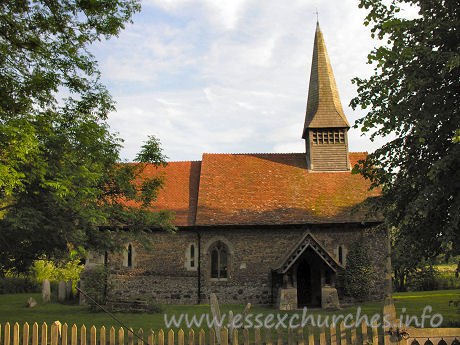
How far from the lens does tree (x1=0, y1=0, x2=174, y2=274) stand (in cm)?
816

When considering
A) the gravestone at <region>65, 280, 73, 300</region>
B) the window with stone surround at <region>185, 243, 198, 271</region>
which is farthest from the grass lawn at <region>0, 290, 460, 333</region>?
the window with stone surround at <region>185, 243, 198, 271</region>

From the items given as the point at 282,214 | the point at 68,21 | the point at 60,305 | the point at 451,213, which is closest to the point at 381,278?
the point at 282,214

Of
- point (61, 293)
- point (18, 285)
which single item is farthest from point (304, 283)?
point (18, 285)

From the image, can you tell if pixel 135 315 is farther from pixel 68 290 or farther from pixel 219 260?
pixel 68 290

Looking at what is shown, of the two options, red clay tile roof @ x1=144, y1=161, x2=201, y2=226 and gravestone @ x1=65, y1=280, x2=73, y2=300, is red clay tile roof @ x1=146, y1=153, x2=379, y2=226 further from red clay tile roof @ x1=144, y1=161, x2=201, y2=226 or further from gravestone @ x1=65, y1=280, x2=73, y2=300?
gravestone @ x1=65, y1=280, x2=73, y2=300

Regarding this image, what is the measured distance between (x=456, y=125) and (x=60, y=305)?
17.7m

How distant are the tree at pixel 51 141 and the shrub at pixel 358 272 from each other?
11.3 meters

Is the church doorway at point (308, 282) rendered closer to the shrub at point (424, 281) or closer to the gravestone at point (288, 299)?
the gravestone at point (288, 299)

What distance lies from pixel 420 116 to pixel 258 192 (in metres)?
12.5

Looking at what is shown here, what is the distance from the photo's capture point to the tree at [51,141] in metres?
8.16

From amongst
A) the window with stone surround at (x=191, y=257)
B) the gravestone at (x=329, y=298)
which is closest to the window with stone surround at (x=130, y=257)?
the window with stone surround at (x=191, y=257)

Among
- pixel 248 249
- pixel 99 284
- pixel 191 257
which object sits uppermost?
pixel 248 249

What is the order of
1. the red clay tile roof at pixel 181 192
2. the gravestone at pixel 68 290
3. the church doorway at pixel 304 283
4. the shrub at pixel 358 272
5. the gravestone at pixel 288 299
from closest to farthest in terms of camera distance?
the gravestone at pixel 288 299
the shrub at pixel 358 272
the church doorway at pixel 304 283
the red clay tile roof at pixel 181 192
the gravestone at pixel 68 290

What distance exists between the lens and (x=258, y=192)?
20.6 m
